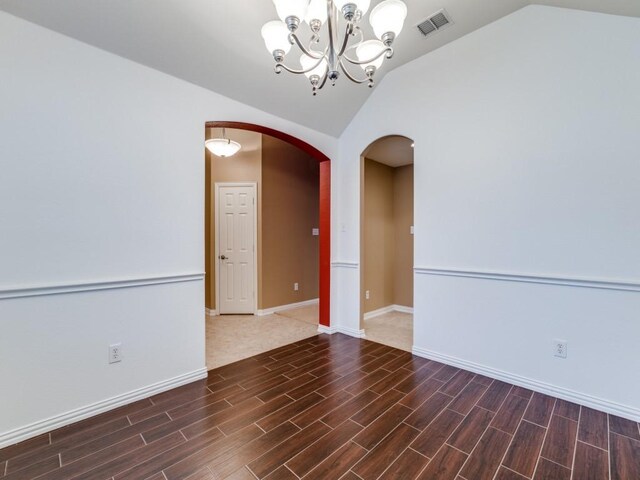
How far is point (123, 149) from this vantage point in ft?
6.98

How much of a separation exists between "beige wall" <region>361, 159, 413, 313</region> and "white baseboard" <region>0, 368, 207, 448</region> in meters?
2.75

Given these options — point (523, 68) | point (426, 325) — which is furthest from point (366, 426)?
point (523, 68)

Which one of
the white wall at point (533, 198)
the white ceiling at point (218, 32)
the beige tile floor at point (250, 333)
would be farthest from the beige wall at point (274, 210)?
the white wall at point (533, 198)

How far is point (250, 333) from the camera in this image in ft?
12.2

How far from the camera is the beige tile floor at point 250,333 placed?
307cm

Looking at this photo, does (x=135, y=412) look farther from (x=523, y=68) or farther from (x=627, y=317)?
(x=523, y=68)

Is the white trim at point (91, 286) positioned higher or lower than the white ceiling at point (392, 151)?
lower

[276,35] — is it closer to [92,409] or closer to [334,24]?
[334,24]

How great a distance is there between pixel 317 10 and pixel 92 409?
2.91 metres

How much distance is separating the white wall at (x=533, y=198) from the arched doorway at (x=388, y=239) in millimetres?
1316

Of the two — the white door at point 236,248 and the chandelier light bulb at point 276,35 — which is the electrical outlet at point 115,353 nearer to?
the chandelier light bulb at point 276,35

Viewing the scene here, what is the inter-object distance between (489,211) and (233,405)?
Result: 8.59 feet

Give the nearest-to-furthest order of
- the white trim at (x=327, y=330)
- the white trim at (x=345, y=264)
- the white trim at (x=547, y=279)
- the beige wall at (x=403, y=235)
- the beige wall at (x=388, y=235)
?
the white trim at (x=547, y=279) < the white trim at (x=345, y=264) < the white trim at (x=327, y=330) < the beige wall at (x=388, y=235) < the beige wall at (x=403, y=235)

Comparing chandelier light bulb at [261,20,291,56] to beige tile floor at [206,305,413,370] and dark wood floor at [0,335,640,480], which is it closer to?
dark wood floor at [0,335,640,480]
